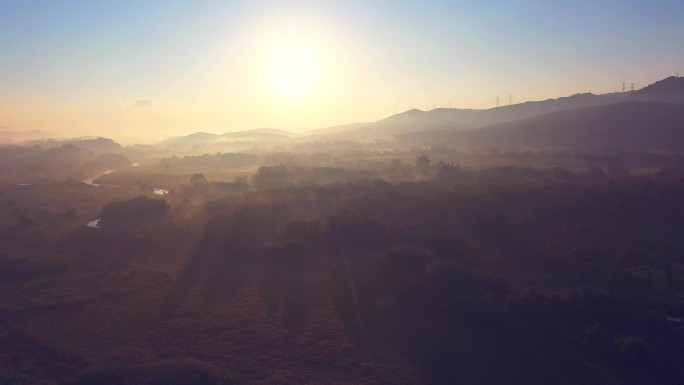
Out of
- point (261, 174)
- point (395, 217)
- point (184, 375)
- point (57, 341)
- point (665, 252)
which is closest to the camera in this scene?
point (184, 375)

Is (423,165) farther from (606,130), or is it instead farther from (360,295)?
(606,130)

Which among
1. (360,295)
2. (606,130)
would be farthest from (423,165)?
(606,130)

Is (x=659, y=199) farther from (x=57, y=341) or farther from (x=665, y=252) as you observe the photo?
A: (x=57, y=341)

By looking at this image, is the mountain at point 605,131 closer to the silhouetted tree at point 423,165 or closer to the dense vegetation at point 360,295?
the silhouetted tree at point 423,165

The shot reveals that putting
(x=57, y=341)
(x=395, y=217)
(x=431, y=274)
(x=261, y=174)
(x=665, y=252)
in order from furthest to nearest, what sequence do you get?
(x=261, y=174) < (x=395, y=217) < (x=665, y=252) < (x=431, y=274) < (x=57, y=341)

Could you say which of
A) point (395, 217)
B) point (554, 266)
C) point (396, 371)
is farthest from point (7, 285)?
point (554, 266)

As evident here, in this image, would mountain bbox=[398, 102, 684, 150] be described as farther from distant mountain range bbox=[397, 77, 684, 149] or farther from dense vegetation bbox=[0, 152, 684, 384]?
dense vegetation bbox=[0, 152, 684, 384]

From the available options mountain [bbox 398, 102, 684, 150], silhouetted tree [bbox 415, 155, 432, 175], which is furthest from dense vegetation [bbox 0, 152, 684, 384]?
mountain [bbox 398, 102, 684, 150]

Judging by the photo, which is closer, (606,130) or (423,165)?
(423,165)
